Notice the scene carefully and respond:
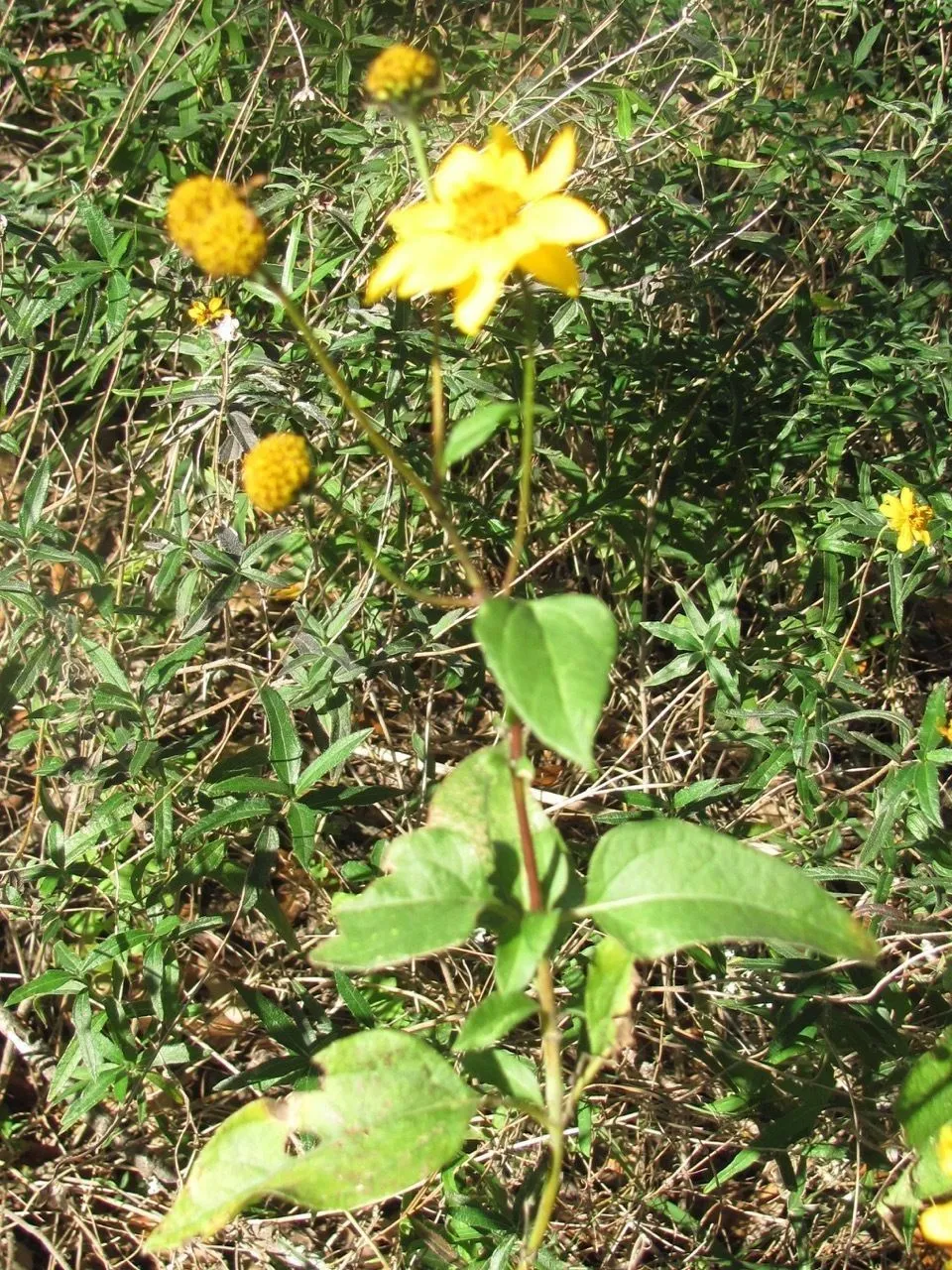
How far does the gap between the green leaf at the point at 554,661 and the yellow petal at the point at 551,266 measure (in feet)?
1.01

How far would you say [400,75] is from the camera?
96cm

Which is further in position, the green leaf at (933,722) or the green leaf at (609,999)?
the green leaf at (933,722)

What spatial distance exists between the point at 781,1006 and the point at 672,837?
769 millimetres

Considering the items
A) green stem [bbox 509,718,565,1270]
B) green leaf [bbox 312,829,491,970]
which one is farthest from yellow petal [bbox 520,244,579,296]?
green leaf [bbox 312,829,491,970]

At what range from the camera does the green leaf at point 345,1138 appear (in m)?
1.03

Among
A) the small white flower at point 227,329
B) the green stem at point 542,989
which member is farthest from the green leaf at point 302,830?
the small white flower at point 227,329

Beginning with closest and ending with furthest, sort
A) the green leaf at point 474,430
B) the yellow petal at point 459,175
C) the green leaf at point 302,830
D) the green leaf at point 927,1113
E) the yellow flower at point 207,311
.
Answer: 1. the green leaf at point 474,430
2. the yellow petal at point 459,175
3. the green leaf at point 927,1113
4. the green leaf at point 302,830
5. the yellow flower at point 207,311

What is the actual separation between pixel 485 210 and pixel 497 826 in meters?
0.58

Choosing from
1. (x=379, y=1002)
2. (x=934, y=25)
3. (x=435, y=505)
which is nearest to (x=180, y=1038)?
(x=379, y=1002)

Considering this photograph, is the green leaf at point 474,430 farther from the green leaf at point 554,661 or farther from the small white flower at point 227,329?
the small white flower at point 227,329

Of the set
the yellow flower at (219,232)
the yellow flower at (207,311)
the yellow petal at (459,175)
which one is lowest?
the yellow flower at (207,311)

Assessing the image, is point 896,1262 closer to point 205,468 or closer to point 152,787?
point 152,787

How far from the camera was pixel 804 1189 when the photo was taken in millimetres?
1654

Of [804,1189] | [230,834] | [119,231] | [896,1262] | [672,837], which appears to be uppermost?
[119,231]
